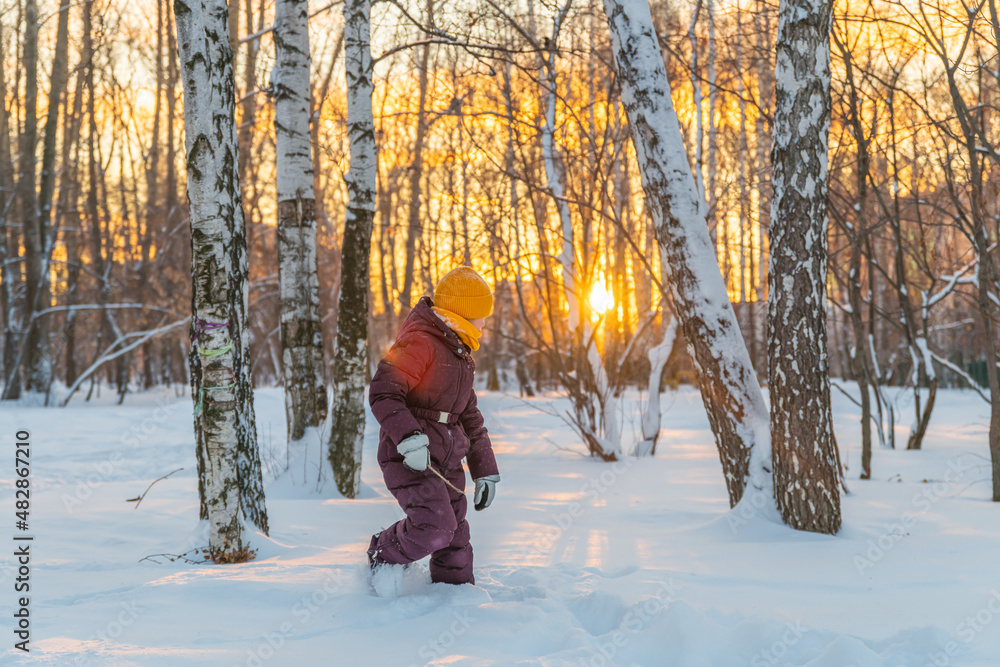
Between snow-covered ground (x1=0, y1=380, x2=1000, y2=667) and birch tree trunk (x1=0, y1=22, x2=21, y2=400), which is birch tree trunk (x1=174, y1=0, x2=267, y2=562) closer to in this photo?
snow-covered ground (x1=0, y1=380, x2=1000, y2=667)

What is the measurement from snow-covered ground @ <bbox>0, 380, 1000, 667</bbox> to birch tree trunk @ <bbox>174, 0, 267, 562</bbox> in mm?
309

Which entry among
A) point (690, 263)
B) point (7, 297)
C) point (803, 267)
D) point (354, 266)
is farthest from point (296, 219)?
point (7, 297)

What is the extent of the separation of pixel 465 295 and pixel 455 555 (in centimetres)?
108

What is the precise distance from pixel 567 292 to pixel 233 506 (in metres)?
6.10

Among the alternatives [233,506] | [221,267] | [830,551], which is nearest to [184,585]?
[233,506]

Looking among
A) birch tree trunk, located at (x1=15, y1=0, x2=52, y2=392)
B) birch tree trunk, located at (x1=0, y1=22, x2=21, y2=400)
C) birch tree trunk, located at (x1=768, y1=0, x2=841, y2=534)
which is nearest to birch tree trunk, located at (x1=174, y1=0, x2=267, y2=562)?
birch tree trunk, located at (x1=768, y1=0, x2=841, y2=534)

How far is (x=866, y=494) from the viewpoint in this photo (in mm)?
5211

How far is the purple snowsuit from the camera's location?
2703 millimetres

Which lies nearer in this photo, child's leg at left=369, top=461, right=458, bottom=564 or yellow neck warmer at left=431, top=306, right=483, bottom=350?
child's leg at left=369, top=461, right=458, bottom=564

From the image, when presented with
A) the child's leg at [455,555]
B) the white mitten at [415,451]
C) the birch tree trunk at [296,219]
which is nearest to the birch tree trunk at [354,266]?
the birch tree trunk at [296,219]

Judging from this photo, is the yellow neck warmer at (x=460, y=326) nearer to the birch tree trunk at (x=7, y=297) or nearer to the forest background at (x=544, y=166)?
the forest background at (x=544, y=166)

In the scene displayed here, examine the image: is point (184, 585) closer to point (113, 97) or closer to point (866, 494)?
point (866, 494)

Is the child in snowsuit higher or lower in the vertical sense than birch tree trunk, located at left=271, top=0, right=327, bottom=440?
lower

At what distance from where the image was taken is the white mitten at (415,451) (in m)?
2.59
